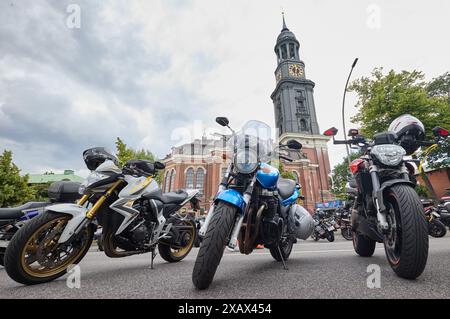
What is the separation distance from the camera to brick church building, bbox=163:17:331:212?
130 ft

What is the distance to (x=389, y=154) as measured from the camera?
7.18 feet

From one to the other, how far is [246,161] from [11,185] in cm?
2570

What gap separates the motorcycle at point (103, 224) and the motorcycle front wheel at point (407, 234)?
8.20 ft

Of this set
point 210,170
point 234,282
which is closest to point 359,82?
point 234,282

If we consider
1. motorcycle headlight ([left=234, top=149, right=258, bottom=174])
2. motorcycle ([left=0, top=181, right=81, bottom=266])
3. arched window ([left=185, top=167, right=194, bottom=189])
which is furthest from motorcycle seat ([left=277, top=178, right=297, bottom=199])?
arched window ([left=185, top=167, right=194, bottom=189])

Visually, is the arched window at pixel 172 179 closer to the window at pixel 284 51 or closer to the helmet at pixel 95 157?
the window at pixel 284 51

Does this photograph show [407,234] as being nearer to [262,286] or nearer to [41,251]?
[262,286]

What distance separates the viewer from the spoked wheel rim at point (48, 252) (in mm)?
1957

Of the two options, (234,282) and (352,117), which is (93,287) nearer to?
(234,282)

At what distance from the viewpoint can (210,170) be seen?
40.0 metres

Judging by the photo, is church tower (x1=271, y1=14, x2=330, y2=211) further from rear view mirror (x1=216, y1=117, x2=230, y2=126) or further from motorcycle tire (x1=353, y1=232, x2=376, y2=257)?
rear view mirror (x1=216, y1=117, x2=230, y2=126)

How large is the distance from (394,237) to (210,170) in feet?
126

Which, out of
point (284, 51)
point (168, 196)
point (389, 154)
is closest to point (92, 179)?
point (168, 196)

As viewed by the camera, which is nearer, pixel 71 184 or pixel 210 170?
pixel 71 184
